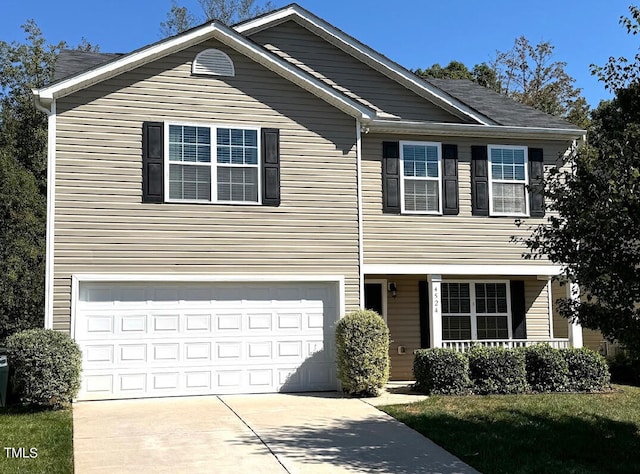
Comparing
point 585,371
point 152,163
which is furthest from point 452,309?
point 152,163

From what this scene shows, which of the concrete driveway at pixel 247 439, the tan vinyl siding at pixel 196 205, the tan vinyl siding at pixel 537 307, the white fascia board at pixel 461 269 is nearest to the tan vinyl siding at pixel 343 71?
the tan vinyl siding at pixel 196 205

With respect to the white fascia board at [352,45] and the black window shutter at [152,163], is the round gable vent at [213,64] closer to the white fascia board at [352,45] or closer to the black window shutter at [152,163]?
the black window shutter at [152,163]

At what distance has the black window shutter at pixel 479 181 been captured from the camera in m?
15.4

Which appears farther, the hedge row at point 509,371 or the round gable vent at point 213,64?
the round gable vent at point 213,64

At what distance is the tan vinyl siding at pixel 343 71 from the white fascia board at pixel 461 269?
3438mm

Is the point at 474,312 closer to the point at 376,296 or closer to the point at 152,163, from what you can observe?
the point at 376,296

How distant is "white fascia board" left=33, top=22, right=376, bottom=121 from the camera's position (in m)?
12.7

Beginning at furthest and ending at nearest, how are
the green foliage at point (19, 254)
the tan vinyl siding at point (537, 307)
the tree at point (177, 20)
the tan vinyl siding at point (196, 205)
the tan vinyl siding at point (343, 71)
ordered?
the tree at point (177, 20) < the green foliage at point (19, 254) < the tan vinyl siding at point (537, 307) < the tan vinyl siding at point (343, 71) < the tan vinyl siding at point (196, 205)

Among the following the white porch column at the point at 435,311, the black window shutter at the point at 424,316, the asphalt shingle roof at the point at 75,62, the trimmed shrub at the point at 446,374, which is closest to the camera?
the trimmed shrub at the point at 446,374

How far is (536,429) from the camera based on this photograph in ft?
34.1

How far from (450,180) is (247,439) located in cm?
789

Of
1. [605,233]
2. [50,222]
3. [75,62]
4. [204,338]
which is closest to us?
[605,233]

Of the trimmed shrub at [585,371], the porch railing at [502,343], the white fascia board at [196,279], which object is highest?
the white fascia board at [196,279]

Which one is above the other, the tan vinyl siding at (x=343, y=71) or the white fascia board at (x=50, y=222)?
the tan vinyl siding at (x=343, y=71)
